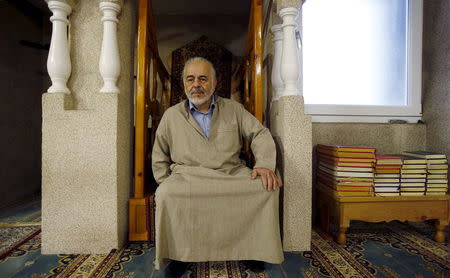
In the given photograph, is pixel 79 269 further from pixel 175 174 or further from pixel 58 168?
pixel 175 174

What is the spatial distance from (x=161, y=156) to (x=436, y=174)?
6.90 feet

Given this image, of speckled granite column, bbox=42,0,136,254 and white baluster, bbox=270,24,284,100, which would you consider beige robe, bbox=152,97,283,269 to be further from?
white baluster, bbox=270,24,284,100

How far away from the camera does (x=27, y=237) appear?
202 cm

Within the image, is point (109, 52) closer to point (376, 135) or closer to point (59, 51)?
point (59, 51)

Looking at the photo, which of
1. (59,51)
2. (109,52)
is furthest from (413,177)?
(59,51)

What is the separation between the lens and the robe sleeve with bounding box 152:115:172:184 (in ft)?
5.66

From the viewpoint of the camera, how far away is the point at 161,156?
69.2 inches

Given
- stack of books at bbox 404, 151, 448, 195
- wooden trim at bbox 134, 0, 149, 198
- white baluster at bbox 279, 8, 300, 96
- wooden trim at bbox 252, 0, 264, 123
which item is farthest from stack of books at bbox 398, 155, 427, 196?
wooden trim at bbox 134, 0, 149, 198

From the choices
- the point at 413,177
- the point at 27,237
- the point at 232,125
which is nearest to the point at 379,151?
the point at 413,177

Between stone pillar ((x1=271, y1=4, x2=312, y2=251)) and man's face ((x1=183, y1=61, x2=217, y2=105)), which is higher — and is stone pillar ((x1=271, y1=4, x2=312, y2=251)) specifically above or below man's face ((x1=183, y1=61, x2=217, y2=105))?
below

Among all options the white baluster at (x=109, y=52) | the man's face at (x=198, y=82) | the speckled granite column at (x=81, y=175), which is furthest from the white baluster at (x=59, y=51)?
the man's face at (x=198, y=82)

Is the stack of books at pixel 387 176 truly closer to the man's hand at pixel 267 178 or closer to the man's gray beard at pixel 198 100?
the man's hand at pixel 267 178

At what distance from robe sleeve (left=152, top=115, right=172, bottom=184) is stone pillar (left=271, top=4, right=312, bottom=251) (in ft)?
2.72

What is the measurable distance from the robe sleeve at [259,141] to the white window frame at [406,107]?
0.99 metres
